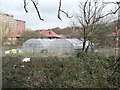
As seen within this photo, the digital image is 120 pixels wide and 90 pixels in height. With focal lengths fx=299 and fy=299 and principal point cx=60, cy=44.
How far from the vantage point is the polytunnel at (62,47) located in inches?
580

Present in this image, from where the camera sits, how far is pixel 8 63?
948 cm

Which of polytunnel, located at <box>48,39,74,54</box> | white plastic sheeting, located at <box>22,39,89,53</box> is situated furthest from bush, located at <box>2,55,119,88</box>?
polytunnel, located at <box>48,39,74,54</box>

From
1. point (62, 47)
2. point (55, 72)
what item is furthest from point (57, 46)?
point (55, 72)

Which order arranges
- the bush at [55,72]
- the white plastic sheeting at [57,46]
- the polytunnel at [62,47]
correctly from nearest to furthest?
the bush at [55,72] < the white plastic sheeting at [57,46] < the polytunnel at [62,47]

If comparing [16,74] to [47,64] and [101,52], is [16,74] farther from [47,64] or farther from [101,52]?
[101,52]

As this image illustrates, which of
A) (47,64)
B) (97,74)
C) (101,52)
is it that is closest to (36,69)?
(47,64)

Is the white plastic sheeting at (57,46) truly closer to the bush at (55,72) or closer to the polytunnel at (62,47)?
the polytunnel at (62,47)

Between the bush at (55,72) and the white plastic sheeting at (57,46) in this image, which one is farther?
the white plastic sheeting at (57,46)

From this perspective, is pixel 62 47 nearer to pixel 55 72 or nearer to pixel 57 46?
pixel 57 46

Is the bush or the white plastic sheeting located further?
the white plastic sheeting

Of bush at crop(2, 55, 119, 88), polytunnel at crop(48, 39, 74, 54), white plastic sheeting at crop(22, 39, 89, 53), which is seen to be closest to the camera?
bush at crop(2, 55, 119, 88)

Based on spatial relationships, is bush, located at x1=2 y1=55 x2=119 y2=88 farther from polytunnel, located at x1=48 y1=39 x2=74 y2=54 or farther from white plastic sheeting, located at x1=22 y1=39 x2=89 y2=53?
polytunnel, located at x1=48 y1=39 x2=74 y2=54

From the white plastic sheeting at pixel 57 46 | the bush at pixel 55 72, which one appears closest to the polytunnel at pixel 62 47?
the white plastic sheeting at pixel 57 46

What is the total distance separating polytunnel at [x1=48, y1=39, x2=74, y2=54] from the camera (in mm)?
14720
